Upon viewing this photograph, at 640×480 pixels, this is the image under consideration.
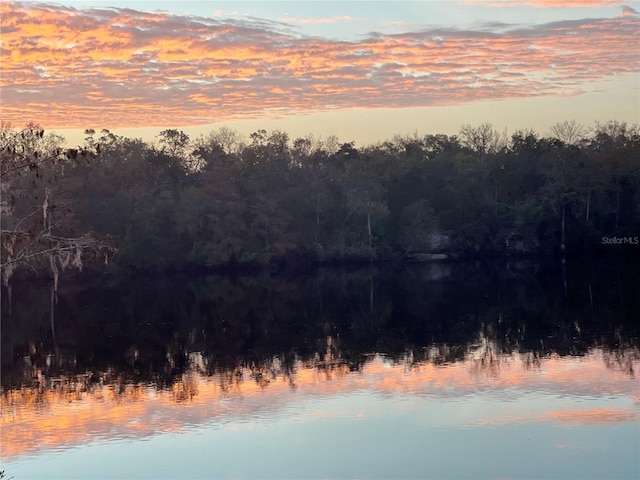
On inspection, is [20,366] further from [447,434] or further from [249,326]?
[447,434]

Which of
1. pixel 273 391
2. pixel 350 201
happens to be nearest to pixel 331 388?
pixel 273 391

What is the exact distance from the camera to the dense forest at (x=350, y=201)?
5297 cm

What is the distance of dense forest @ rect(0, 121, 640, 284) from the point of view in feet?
174

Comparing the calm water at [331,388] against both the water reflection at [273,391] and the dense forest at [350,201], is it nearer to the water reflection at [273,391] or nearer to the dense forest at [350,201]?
the water reflection at [273,391]

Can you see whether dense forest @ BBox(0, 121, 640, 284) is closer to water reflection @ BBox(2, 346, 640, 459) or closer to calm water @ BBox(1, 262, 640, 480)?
calm water @ BBox(1, 262, 640, 480)

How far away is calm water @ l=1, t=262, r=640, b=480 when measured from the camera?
1320cm

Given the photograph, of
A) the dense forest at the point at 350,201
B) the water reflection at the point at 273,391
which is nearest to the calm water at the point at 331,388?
the water reflection at the point at 273,391

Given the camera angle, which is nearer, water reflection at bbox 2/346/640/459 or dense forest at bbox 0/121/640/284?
water reflection at bbox 2/346/640/459

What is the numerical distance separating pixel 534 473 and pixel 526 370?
715cm

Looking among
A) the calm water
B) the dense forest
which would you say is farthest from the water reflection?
the dense forest

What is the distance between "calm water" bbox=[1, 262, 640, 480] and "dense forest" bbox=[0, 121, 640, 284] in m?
17.8

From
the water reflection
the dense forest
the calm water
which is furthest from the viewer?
the dense forest

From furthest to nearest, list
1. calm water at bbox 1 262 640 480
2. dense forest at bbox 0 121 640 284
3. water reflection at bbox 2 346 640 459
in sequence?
dense forest at bbox 0 121 640 284 < water reflection at bbox 2 346 640 459 < calm water at bbox 1 262 640 480

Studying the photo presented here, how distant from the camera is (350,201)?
56.2 m
